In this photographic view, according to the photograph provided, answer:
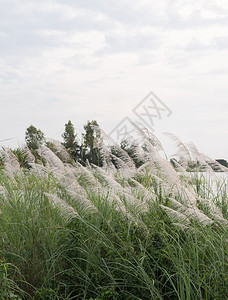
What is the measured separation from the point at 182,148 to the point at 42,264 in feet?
6.50

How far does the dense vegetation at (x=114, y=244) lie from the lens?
114 inches

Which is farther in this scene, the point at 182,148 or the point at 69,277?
the point at 182,148

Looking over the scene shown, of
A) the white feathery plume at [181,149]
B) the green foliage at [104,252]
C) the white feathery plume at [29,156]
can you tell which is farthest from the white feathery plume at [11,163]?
the white feathery plume at [181,149]

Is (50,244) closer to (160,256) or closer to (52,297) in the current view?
(52,297)

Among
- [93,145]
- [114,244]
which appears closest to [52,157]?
[93,145]

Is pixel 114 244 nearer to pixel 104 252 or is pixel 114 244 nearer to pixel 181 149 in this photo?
pixel 104 252

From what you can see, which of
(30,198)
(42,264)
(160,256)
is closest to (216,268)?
(160,256)

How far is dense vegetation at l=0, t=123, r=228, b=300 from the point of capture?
289 cm

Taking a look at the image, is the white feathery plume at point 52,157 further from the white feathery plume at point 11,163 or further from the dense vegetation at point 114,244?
the white feathery plume at point 11,163

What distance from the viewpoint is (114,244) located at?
11.2 ft

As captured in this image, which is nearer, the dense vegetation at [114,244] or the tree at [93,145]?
the dense vegetation at [114,244]

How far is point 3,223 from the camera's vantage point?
3.70m

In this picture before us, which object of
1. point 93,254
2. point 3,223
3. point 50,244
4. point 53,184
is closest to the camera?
point 93,254

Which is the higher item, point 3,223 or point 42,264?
point 3,223
